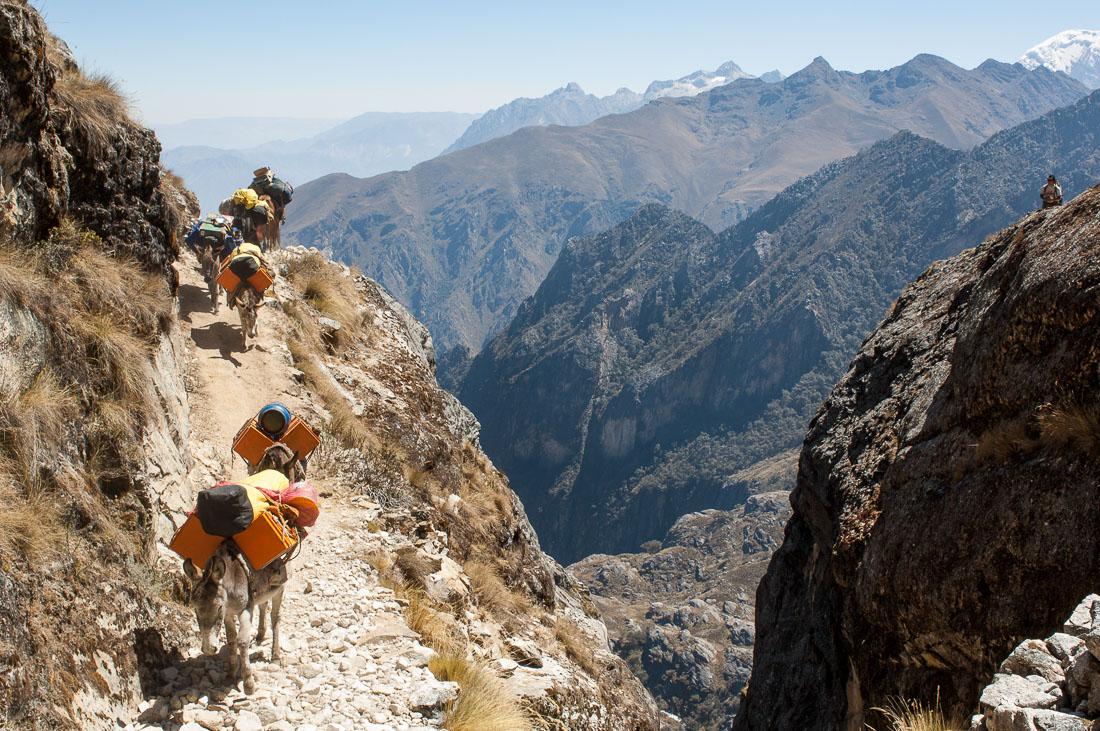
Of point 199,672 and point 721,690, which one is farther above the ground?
point 199,672

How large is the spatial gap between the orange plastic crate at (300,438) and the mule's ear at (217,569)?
387 cm

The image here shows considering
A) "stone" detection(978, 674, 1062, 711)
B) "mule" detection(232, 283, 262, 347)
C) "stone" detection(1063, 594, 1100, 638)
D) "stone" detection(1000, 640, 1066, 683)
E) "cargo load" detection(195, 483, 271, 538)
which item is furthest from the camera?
"mule" detection(232, 283, 262, 347)

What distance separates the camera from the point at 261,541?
7.54m

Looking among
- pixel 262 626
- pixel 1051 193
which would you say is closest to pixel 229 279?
pixel 262 626

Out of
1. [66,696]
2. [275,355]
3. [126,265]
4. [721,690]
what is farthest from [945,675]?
[721,690]

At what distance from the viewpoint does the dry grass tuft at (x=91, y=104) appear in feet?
35.7

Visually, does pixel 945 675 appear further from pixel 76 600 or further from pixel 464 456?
pixel 464 456

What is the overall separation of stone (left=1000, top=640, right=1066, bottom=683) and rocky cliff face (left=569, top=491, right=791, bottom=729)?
10073 cm

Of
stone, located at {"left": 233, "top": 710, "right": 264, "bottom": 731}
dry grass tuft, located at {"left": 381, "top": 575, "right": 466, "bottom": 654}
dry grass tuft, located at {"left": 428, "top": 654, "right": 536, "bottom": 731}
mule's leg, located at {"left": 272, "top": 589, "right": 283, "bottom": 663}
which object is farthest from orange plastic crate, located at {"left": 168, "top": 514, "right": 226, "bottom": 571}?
dry grass tuft, located at {"left": 381, "top": 575, "right": 466, "bottom": 654}

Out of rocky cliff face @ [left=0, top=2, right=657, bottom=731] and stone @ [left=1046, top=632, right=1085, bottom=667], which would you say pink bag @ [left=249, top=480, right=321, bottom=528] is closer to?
rocky cliff face @ [left=0, top=2, right=657, bottom=731]

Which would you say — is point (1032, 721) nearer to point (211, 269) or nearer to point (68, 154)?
point (68, 154)

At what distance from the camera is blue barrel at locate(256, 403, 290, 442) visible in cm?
1095

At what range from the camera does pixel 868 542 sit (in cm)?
1092

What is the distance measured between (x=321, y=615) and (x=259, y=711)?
7.32ft
